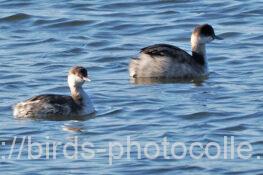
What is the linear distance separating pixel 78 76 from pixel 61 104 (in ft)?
1.58

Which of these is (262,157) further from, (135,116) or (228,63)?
(228,63)

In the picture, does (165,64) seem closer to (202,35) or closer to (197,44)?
(197,44)

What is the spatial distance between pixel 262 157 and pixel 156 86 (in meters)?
4.64

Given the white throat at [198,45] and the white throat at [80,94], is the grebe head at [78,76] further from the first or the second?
the white throat at [198,45]

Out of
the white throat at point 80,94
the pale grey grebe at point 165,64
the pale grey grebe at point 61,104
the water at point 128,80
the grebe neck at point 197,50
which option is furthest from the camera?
the grebe neck at point 197,50

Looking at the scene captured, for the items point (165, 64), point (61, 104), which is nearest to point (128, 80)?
point (165, 64)

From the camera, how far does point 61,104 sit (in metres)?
16.8

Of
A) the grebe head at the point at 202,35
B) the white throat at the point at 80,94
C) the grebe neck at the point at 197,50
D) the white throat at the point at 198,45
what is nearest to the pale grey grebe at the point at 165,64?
the grebe neck at the point at 197,50

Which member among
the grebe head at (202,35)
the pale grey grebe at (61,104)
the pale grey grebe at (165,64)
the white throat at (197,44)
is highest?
the grebe head at (202,35)

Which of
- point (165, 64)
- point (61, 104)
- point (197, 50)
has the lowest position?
point (61, 104)

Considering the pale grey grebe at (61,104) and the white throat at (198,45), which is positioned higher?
the white throat at (198,45)

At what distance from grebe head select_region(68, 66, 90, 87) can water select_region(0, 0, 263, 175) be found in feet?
1.67

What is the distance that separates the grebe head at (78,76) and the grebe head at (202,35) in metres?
3.54

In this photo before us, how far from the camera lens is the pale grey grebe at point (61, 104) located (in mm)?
16578
